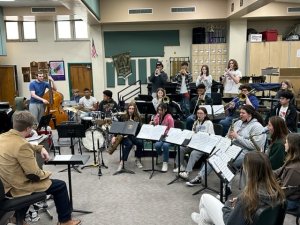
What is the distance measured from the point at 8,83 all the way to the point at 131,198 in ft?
29.5

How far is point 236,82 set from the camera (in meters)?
7.82

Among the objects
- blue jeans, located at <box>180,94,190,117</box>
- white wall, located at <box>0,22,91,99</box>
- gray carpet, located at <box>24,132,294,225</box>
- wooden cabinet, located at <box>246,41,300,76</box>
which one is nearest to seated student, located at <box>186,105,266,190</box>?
gray carpet, located at <box>24,132,294,225</box>

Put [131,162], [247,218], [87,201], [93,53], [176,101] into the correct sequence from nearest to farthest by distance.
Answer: [247,218]
[87,201]
[131,162]
[176,101]
[93,53]

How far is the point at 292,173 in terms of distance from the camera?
3119mm

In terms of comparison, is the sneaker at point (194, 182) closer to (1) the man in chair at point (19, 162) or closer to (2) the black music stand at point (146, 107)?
(2) the black music stand at point (146, 107)

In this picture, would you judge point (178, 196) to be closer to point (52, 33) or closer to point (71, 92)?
point (71, 92)

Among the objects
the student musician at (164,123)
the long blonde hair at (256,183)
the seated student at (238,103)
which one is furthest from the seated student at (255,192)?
the seated student at (238,103)

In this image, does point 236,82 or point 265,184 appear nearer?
point 265,184

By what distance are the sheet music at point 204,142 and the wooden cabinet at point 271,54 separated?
700 cm

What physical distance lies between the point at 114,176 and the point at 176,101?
8.87 ft

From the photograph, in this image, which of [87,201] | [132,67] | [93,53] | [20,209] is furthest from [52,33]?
[20,209]

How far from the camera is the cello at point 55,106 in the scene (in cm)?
764

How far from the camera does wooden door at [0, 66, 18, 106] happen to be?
38.1 ft

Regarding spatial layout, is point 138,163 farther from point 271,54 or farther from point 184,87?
point 271,54
